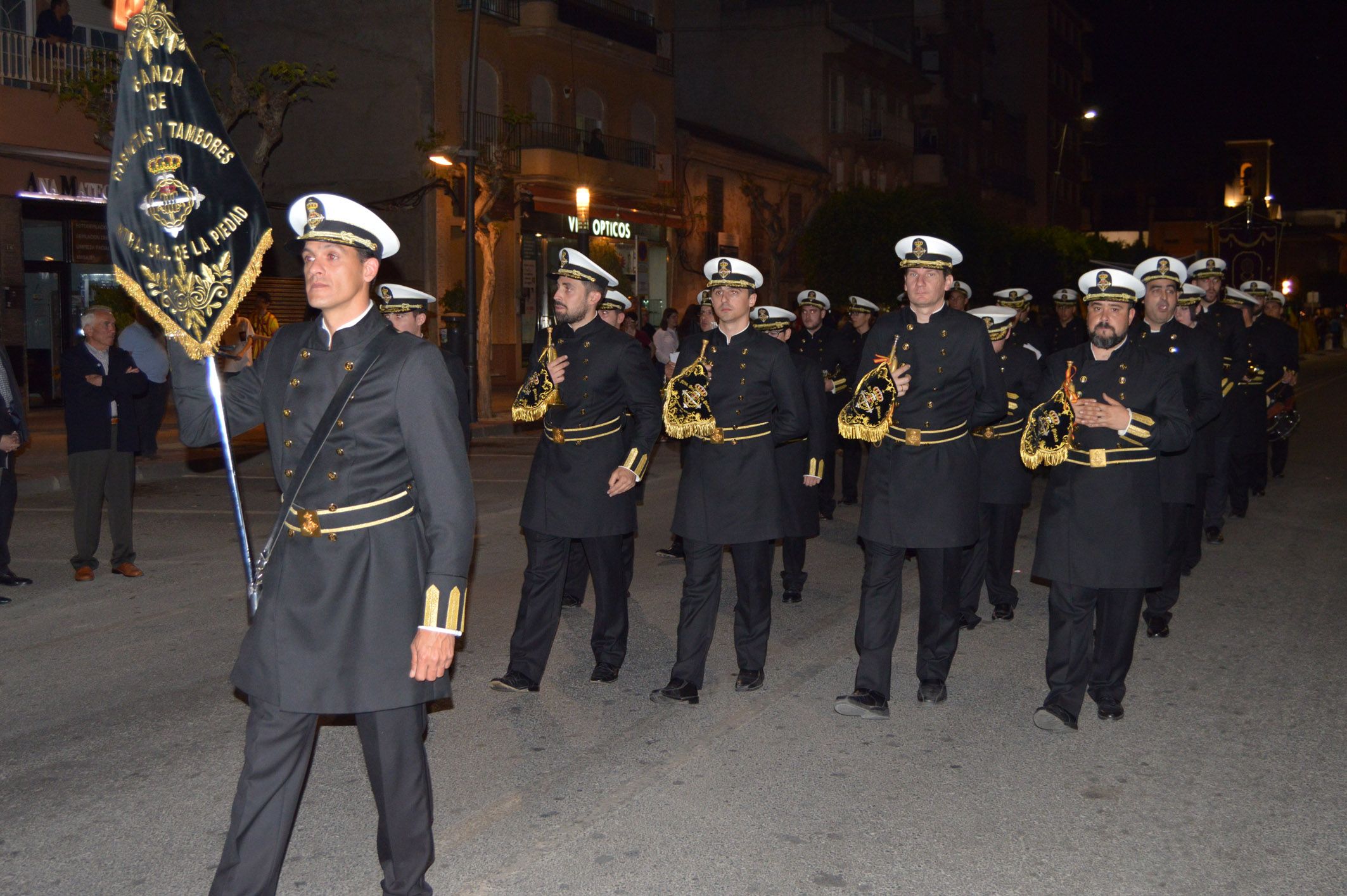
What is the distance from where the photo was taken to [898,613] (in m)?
6.22

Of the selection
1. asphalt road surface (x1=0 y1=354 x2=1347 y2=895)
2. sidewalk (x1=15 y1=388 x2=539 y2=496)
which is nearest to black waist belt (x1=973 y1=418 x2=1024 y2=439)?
asphalt road surface (x1=0 y1=354 x2=1347 y2=895)

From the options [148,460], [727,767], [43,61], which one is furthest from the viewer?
[43,61]

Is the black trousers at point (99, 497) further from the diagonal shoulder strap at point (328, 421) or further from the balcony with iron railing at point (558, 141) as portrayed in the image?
the balcony with iron railing at point (558, 141)

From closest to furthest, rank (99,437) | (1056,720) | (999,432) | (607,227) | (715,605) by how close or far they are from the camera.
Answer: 1. (1056,720)
2. (715,605)
3. (999,432)
4. (99,437)
5. (607,227)

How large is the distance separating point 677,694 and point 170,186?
140 inches

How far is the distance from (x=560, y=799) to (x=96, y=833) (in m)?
1.69

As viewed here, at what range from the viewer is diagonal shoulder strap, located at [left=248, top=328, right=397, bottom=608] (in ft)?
12.0

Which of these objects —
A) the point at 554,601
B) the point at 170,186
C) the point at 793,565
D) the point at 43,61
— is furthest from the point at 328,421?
the point at 43,61

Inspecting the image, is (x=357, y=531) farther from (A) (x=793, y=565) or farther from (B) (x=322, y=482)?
(A) (x=793, y=565)

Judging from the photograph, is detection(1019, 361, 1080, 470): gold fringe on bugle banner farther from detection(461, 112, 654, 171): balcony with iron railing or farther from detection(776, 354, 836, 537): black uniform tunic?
detection(461, 112, 654, 171): balcony with iron railing

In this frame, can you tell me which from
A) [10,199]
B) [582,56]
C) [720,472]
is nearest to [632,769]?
[720,472]

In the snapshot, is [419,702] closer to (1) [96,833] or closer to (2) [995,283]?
(1) [96,833]

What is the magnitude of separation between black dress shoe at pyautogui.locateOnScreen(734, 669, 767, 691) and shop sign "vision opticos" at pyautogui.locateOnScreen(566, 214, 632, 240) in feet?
89.6

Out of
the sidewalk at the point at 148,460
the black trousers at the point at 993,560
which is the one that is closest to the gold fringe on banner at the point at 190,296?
the black trousers at the point at 993,560
